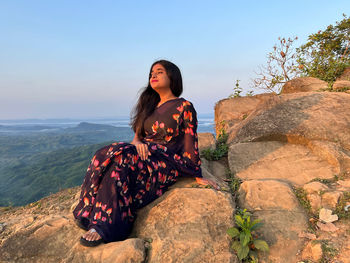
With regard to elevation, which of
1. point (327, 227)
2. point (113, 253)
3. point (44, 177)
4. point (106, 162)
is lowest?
point (44, 177)

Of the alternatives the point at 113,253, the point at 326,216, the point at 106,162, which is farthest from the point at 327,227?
the point at 106,162

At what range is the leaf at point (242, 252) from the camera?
227cm

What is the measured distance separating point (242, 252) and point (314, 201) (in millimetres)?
1560

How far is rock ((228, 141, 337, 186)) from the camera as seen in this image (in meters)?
3.96

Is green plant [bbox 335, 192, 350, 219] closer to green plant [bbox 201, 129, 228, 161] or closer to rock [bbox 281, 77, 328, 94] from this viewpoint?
green plant [bbox 201, 129, 228, 161]

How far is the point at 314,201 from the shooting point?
10.1 feet

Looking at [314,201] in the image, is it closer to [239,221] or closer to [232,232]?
[239,221]

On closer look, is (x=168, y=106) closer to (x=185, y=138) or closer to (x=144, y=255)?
(x=185, y=138)

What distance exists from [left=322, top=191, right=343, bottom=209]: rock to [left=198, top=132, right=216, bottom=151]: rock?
295 cm

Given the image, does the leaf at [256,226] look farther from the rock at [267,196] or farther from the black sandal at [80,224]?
the black sandal at [80,224]

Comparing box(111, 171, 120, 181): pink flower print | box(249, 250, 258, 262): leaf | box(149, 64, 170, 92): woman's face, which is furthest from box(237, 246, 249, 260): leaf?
box(149, 64, 170, 92): woman's face

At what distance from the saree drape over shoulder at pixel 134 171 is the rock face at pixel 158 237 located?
0.20 m

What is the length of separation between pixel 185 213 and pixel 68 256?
142cm

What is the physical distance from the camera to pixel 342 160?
388cm
